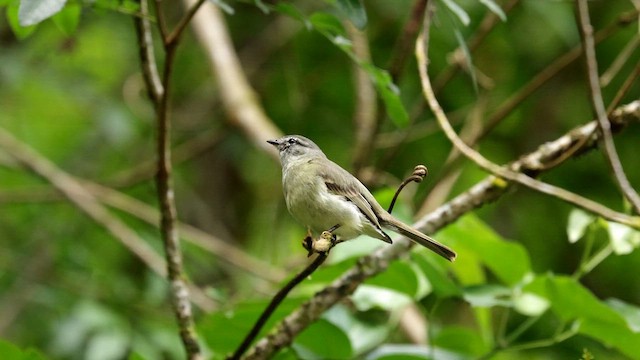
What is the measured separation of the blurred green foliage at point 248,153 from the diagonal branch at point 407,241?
13.1 inches

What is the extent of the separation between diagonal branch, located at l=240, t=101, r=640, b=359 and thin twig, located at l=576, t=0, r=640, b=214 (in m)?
0.05

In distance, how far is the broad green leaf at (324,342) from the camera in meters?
2.14

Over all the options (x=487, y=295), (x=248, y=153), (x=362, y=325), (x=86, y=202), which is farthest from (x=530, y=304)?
(x=248, y=153)

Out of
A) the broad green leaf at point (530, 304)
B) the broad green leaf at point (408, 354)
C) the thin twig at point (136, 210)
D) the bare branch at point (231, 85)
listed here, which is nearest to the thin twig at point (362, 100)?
the bare branch at point (231, 85)

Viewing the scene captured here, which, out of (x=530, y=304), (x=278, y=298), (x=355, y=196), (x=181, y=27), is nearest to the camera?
(x=278, y=298)

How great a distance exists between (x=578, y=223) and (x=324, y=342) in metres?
0.70

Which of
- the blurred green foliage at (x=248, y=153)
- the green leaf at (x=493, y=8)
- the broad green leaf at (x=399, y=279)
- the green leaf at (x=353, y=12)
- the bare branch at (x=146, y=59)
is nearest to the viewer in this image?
the green leaf at (x=353, y=12)

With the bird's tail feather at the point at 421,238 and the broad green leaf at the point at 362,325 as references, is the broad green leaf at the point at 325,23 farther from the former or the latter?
the broad green leaf at the point at 362,325

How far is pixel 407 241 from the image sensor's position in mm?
2158

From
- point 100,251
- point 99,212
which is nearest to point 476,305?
point 99,212

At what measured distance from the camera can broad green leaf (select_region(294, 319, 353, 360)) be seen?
7.01ft

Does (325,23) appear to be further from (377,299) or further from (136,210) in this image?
(136,210)

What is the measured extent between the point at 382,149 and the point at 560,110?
101 cm

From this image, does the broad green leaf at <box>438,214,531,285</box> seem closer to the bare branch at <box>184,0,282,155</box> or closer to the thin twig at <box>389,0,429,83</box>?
the thin twig at <box>389,0,429,83</box>
